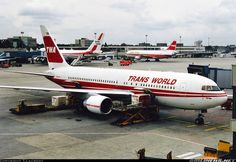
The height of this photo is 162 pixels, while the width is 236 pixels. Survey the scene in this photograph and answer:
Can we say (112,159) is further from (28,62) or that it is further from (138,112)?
(28,62)

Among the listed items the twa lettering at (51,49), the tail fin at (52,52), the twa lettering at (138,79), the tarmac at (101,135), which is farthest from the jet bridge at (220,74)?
the twa lettering at (51,49)

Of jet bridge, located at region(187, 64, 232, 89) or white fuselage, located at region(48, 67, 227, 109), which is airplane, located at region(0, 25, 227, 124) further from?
jet bridge, located at region(187, 64, 232, 89)

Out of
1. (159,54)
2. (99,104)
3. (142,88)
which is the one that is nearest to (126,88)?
(142,88)

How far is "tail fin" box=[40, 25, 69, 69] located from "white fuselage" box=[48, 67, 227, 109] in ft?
13.4

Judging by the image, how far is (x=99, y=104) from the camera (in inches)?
971

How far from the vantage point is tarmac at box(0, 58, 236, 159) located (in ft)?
57.4

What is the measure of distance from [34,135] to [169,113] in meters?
12.5

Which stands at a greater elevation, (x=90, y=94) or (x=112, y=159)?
(x=90, y=94)

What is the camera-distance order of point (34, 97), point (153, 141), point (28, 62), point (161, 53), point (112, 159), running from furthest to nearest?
point (161, 53) < point (28, 62) < point (34, 97) < point (153, 141) < point (112, 159)

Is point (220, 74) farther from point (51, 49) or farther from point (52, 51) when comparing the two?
point (51, 49)

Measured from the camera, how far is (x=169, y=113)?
94.5ft

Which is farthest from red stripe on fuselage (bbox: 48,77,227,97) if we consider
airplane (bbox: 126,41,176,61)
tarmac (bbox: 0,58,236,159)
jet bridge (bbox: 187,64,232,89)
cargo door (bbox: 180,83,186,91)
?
airplane (bbox: 126,41,176,61)

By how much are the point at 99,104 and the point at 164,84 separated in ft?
17.3

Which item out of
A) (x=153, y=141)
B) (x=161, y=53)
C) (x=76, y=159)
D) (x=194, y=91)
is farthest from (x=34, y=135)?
(x=161, y=53)
